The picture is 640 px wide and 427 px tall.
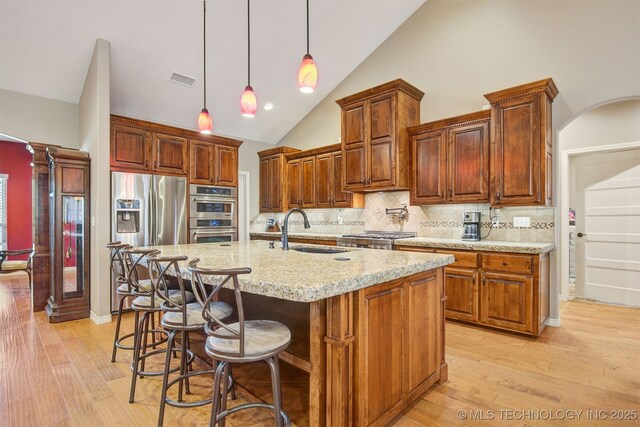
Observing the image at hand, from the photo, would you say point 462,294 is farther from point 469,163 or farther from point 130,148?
point 130,148

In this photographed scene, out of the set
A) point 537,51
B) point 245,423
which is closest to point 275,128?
point 537,51

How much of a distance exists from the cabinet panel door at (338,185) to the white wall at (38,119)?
384cm

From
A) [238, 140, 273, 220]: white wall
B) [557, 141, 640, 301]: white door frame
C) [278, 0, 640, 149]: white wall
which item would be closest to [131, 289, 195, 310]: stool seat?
[278, 0, 640, 149]: white wall

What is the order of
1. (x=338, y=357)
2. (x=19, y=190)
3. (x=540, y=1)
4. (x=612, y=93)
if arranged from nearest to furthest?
(x=338, y=357), (x=612, y=93), (x=540, y=1), (x=19, y=190)

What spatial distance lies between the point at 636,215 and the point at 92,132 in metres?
6.97

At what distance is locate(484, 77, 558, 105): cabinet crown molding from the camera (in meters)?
3.30

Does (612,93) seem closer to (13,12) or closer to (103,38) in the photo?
(103,38)

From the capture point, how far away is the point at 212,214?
5180 millimetres

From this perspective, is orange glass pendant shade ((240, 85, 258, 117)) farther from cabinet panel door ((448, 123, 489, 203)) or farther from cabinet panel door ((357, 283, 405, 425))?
cabinet panel door ((448, 123, 489, 203))

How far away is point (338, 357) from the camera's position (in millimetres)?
1548

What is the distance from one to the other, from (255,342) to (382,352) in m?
0.69

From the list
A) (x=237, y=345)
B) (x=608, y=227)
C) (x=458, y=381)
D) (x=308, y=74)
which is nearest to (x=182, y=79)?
(x=308, y=74)

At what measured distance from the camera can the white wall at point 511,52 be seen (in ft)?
11.0

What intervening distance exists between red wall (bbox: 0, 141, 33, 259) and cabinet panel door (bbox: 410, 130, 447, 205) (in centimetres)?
827
